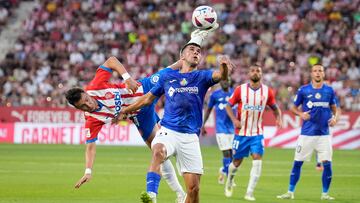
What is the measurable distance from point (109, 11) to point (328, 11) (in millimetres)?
10933

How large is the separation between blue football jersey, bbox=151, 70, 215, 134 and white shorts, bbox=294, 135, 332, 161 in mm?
5457

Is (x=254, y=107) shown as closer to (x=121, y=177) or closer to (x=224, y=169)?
(x=224, y=169)

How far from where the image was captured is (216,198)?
16.4m

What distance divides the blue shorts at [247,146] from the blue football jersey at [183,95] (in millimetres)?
5001

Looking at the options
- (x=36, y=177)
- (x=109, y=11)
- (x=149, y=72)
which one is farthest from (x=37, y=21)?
(x=36, y=177)

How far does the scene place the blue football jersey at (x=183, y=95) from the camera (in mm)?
11938

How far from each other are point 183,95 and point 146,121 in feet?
7.55

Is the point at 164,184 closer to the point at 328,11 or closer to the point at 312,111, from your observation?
the point at 312,111

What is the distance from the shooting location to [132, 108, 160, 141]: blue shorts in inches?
554

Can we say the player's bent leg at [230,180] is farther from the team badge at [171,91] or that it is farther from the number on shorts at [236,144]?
the team badge at [171,91]

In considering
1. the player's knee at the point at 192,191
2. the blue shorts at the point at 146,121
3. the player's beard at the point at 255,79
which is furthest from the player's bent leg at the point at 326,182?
the player's knee at the point at 192,191

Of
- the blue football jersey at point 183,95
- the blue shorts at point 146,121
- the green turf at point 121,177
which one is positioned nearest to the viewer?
the blue football jersey at point 183,95

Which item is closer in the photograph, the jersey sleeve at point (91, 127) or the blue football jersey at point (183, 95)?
the blue football jersey at point (183, 95)

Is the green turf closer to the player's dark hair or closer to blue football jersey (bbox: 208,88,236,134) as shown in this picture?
blue football jersey (bbox: 208,88,236,134)
